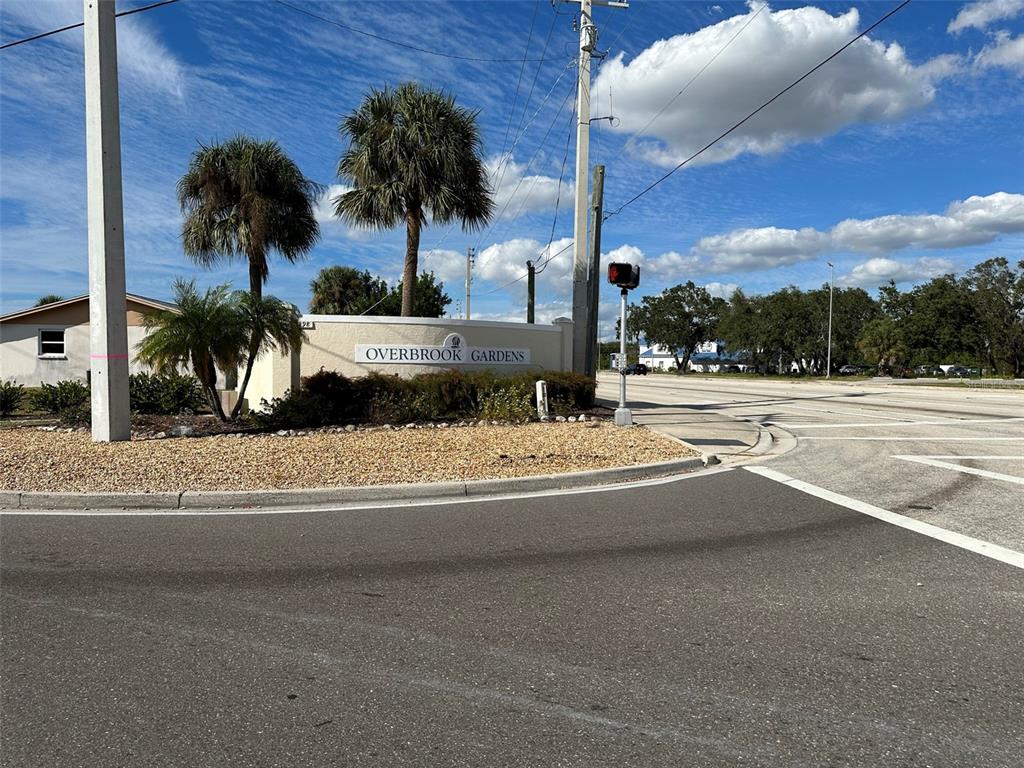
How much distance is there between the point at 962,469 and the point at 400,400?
9099 millimetres

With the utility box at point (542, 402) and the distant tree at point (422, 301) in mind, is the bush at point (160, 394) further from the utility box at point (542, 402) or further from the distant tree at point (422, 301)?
the distant tree at point (422, 301)

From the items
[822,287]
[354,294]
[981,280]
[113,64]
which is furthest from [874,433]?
[822,287]

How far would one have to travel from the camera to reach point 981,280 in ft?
216

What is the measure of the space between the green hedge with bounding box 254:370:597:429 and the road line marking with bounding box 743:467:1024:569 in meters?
6.06

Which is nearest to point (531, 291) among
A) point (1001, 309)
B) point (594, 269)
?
point (594, 269)

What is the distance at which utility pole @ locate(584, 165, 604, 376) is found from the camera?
17250mm

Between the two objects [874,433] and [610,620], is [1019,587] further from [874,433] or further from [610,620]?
[874,433]

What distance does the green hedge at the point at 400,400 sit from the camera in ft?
41.2

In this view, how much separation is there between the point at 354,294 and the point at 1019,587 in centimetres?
4771

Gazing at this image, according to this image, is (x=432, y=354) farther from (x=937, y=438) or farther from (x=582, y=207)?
(x=937, y=438)

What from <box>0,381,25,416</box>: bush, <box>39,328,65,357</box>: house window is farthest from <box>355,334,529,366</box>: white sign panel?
<box>39,328,65,357</box>: house window

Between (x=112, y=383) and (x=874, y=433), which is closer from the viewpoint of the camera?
(x=112, y=383)

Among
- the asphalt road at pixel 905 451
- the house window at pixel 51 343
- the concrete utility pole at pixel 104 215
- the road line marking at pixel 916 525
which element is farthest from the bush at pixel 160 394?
the house window at pixel 51 343

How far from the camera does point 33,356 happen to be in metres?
27.4
